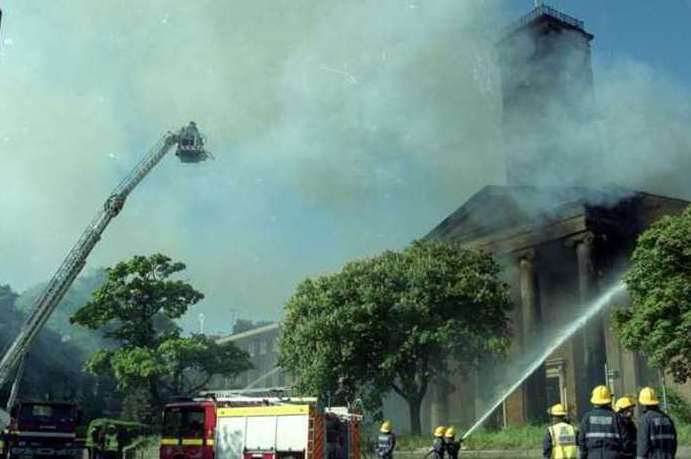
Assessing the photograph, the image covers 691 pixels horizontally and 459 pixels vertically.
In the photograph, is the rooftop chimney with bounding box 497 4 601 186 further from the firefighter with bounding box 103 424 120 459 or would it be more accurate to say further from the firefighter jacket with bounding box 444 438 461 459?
the firefighter with bounding box 103 424 120 459

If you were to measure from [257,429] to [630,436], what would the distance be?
11698 mm

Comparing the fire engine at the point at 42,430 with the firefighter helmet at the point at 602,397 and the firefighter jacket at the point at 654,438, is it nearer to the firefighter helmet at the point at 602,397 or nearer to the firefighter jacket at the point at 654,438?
the firefighter helmet at the point at 602,397

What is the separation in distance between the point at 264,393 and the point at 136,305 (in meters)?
21.8

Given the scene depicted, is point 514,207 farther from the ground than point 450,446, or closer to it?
farther from the ground

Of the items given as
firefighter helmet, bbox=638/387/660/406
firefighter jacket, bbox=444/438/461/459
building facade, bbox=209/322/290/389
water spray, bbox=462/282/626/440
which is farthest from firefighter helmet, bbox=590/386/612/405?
building facade, bbox=209/322/290/389

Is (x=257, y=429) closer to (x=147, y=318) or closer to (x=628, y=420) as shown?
(x=628, y=420)

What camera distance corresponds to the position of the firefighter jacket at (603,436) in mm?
9695

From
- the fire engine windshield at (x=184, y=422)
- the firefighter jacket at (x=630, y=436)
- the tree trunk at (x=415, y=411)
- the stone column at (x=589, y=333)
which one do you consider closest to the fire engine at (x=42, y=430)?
the fire engine windshield at (x=184, y=422)

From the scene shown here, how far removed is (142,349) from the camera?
132 feet

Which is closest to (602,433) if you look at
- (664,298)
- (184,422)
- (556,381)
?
(184,422)

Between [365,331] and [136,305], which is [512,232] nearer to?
[365,331]

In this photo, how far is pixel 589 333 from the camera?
143 feet

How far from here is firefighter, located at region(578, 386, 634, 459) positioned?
970cm

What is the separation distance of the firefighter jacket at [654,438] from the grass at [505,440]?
2131cm
